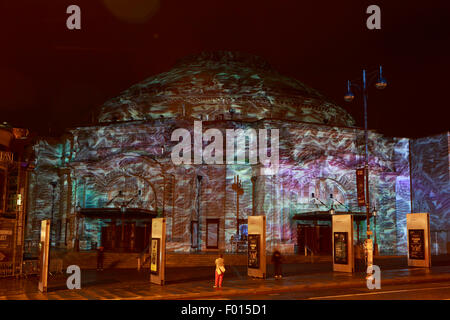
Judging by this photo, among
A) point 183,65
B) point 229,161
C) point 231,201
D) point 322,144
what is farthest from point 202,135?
point 183,65

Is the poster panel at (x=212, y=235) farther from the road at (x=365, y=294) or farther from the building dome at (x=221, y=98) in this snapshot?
the road at (x=365, y=294)

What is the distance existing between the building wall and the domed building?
3.6 inches

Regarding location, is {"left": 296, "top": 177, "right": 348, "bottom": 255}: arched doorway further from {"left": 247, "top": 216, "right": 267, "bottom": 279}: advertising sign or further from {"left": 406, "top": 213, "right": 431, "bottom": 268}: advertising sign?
{"left": 247, "top": 216, "right": 267, "bottom": 279}: advertising sign

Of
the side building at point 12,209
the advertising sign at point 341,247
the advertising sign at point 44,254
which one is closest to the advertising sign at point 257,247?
the advertising sign at point 341,247

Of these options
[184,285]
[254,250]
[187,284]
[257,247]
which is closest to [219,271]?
[184,285]

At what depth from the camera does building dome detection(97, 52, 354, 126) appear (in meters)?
50.9

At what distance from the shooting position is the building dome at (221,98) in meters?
50.9

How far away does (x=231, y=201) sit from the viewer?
148ft

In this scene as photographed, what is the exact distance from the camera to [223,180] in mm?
45188

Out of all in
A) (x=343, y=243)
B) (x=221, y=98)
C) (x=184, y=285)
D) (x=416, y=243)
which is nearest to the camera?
(x=184, y=285)

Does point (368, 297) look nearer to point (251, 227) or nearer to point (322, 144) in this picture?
point (251, 227)

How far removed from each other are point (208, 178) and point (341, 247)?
19.8 metres

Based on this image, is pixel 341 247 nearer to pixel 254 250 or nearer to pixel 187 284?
pixel 254 250

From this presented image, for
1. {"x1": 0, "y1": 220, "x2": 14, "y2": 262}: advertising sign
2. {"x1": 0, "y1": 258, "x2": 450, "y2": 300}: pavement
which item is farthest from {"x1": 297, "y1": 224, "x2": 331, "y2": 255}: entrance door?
{"x1": 0, "y1": 220, "x2": 14, "y2": 262}: advertising sign
